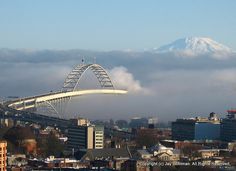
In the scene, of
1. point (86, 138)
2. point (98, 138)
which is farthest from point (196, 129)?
point (86, 138)

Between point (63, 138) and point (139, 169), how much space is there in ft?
121

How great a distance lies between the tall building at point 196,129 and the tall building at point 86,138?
18.7 m

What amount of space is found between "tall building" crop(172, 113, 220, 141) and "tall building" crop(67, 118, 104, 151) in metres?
18.7

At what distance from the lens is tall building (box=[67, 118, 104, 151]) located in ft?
315

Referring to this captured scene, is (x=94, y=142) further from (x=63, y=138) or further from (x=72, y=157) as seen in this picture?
(x=72, y=157)

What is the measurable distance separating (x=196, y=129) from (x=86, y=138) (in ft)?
69.3

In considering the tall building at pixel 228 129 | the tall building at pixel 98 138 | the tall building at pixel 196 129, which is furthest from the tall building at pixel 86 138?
the tall building at pixel 228 129

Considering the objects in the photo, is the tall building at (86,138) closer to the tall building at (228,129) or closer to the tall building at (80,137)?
the tall building at (80,137)

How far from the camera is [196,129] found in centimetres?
11312

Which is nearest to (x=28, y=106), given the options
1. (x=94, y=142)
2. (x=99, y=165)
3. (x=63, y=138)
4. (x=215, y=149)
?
(x=63, y=138)

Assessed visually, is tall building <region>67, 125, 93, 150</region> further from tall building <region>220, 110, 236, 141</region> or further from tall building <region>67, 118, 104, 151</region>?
tall building <region>220, 110, 236, 141</region>

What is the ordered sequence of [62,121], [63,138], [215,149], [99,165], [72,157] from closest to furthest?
[99,165]
[72,157]
[215,149]
[63,138]
[62,121]

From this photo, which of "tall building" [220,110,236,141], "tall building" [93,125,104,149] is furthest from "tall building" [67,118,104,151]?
"tall building" [220,110,236,141]

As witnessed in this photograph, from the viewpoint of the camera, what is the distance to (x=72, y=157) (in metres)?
77.1
